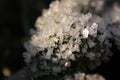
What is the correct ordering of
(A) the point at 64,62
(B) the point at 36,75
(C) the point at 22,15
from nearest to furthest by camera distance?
(A) the point at 64,62 → (B) the point at 36,75 → (C) the point at 22,15

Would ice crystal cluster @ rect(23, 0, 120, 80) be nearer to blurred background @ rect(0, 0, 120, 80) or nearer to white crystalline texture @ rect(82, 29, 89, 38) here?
white crystalline texture @ rect(82, 29, 89, 38)

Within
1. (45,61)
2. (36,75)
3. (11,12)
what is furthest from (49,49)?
(11,12)

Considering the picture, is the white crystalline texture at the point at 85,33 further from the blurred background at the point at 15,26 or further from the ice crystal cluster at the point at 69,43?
the blurred background at the point at 15,26

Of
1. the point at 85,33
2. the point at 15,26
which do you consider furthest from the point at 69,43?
the point at 15,26

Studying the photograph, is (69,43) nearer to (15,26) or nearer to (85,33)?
(85,33)

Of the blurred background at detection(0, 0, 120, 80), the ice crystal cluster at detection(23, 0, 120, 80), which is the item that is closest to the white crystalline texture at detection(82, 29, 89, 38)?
the ice crystal cluster at detection(23, 0, 120, 80)

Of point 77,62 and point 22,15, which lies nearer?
point 77,62

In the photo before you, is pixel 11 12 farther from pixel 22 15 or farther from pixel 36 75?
pixel 36 75
